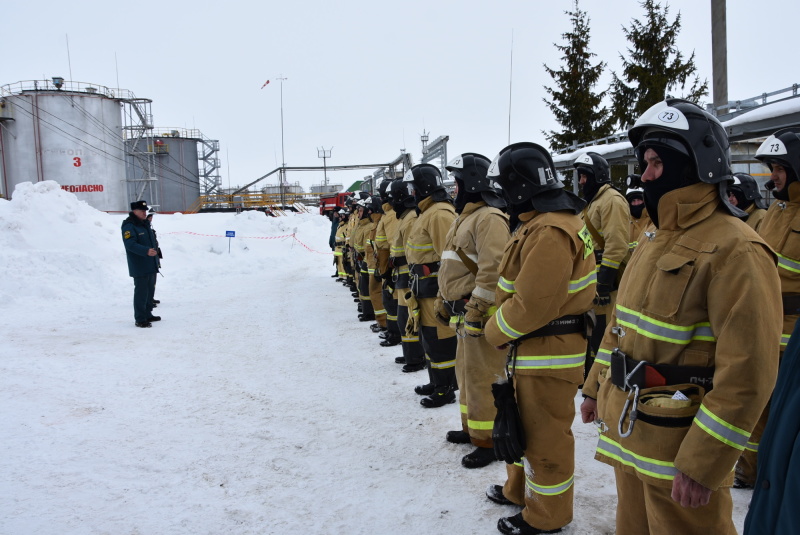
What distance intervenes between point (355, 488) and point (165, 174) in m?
43.9

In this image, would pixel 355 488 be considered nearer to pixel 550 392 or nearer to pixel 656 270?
pixel 550 392

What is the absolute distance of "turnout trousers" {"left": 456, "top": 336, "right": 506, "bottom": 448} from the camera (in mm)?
4309

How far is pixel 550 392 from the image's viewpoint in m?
3.31

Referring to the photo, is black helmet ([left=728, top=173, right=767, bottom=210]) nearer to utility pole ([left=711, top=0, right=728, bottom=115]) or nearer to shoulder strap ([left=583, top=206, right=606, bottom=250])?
shoulder strap ([left=583, top=206, right=606, bottom=250])

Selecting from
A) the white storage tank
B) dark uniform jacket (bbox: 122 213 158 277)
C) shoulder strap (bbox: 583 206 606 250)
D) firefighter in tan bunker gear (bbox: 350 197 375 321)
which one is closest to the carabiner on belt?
shoulder strap (bbox: 583 206 606 250)

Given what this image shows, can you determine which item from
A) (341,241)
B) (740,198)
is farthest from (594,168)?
(341,241)

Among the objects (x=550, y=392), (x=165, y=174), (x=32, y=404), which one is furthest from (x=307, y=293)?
(x=165, y=174)

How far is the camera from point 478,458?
443cm

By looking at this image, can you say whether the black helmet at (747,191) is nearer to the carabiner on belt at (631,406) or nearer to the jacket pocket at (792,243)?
the jacket pocket at (792,243)

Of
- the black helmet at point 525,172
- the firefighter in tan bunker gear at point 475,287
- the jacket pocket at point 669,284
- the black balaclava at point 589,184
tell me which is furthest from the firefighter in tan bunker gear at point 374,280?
the jacket pocket at point 669,284

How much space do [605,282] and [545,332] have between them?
272 centimetres

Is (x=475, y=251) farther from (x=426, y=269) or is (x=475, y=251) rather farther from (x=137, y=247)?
(x=137, y=247)

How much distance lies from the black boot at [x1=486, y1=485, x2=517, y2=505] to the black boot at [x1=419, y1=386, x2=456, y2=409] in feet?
6.29

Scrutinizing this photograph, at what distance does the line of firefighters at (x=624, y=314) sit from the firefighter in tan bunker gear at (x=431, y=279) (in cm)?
2
